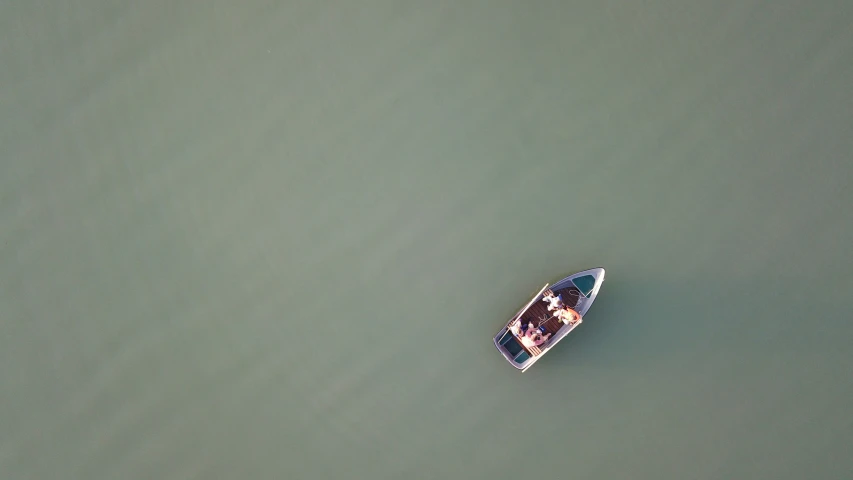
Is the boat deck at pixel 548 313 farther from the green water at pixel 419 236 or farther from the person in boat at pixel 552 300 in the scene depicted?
the green water at pixel 419 236

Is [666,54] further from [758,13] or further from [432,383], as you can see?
[432,383]

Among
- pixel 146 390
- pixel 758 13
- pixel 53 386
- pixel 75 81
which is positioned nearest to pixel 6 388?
pixel 53 386

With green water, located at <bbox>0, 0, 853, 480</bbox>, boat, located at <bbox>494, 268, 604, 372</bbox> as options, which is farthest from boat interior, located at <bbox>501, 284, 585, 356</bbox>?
green water, located at <bbox>0, 0, 853, 480</bbox>

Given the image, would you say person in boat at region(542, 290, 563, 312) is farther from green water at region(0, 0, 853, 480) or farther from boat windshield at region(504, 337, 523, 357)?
boat windshield at region(504, 337, 523, 357)

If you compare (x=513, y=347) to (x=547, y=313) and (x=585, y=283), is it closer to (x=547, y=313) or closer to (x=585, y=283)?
(x=547, y=313)

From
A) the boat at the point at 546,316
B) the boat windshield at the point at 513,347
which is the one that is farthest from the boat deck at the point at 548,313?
the boat windshield at the point at 513,347

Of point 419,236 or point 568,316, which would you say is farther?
point 419,236

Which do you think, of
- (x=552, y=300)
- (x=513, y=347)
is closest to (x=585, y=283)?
(x=552, y=300)
